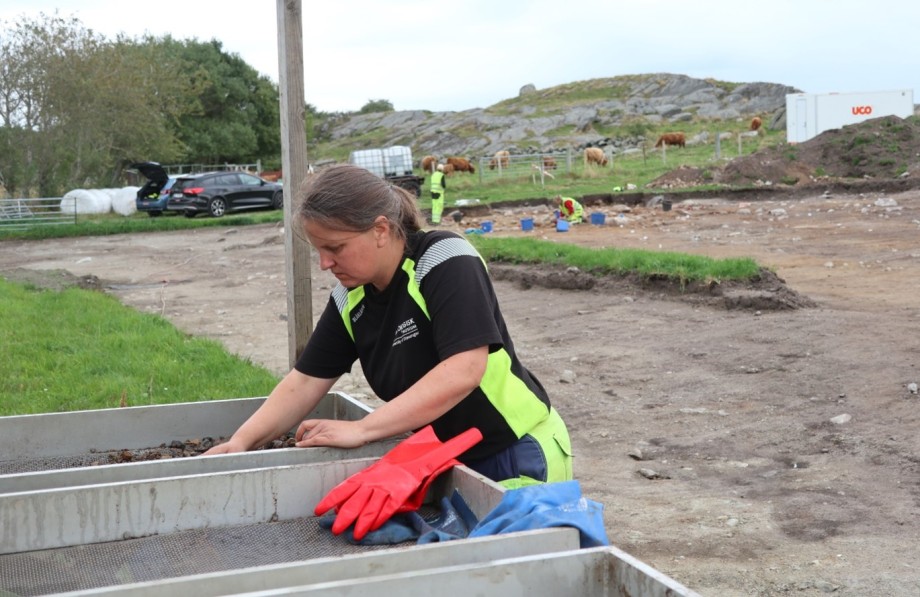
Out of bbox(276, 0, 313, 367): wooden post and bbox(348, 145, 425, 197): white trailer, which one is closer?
bbox(276, 0, 313, 367): wooden post

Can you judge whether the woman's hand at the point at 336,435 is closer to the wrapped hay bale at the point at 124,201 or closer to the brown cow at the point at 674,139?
the wrapped hay bale at the point at 124,201

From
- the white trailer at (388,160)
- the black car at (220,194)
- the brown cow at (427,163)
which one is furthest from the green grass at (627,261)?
the brown cow at (427,163)

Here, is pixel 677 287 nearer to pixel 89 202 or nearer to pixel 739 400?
pixel 739 400

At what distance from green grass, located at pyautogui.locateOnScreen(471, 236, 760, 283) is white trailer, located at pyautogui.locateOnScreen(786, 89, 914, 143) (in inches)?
1124

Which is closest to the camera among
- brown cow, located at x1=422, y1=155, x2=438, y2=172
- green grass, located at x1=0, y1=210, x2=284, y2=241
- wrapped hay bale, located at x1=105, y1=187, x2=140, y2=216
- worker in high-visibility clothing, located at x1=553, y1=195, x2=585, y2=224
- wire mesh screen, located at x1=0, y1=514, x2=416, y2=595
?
wire mesh screen, located at x1=0, y1=514, x2=416, y2=595

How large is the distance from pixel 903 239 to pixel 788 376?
9360mm

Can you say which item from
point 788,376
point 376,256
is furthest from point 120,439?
point 788,376

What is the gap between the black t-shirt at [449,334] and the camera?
3020 mm

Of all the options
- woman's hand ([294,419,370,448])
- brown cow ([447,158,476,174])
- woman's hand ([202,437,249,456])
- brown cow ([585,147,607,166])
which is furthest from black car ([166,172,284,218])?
woman's hand ([294,419,370,448])

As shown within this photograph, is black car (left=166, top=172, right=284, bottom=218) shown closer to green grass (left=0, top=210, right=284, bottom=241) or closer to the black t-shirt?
green grass (left=0, top=210, right=284, bottom=241)

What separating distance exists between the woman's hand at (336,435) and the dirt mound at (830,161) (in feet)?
90.3

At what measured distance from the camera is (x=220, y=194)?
32.7 metres

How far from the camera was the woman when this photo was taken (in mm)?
3014

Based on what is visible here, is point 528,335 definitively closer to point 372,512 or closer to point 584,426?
point 584,426
